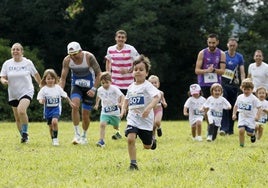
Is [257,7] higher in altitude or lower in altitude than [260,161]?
higher

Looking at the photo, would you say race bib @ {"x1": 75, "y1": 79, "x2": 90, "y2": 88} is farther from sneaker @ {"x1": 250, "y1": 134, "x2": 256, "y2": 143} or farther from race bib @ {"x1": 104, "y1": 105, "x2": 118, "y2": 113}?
sneaker @ {"x1": 250, "y1": 134, "x2": 256, "y2": 143}

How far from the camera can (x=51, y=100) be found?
1331cm

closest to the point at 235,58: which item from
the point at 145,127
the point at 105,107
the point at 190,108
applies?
the point at 190,108

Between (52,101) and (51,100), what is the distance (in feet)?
0.09

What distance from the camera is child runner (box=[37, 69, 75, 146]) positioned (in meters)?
13.1

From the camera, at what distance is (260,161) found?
32.1 ft

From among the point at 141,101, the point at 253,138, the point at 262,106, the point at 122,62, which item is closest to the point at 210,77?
the point at 262,106

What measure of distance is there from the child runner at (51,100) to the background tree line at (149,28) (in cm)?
2308

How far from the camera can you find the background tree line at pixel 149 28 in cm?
3778

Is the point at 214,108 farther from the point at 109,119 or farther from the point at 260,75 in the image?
the point at 260,75

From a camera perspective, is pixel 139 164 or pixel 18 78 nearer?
pixel 139 164

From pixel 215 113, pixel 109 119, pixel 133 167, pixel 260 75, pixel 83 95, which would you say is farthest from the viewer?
pixel 260 75

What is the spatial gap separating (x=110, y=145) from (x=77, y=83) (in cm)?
141

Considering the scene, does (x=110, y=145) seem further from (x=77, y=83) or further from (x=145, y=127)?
(x=145, y=127)
